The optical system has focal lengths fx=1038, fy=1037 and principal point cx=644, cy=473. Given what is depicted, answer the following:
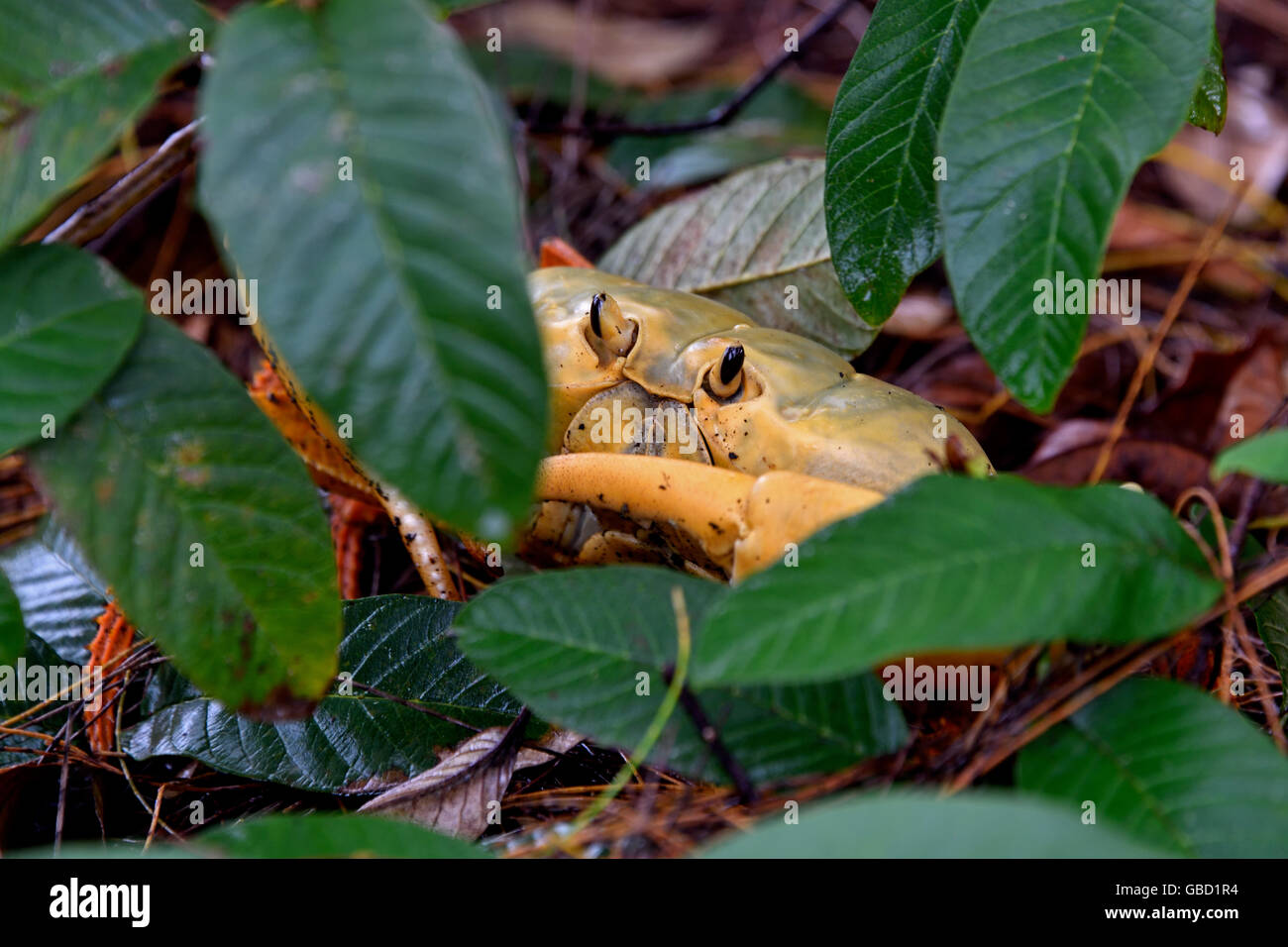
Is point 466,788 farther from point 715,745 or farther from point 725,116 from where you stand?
point 725,116

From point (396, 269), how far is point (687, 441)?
75 centimetres

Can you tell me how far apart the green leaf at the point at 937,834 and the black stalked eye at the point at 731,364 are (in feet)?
2.54

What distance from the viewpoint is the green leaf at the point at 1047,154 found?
1.10 m

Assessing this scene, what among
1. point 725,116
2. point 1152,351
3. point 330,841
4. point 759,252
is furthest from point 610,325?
point 1152,351

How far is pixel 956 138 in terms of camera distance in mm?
1139

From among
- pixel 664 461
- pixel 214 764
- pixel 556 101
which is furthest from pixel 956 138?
pixel 556 101

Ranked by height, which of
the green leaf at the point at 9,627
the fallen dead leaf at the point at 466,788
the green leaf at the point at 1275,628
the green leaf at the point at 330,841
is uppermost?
the green leaf at the point at 9,627

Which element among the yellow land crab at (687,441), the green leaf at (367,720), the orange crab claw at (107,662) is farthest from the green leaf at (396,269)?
the orange crab claw at (107,662)

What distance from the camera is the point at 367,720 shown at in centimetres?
139

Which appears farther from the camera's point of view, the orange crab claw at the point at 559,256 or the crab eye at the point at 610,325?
the orange crab claw at the point at 559,256

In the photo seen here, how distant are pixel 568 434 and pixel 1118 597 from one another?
876 millimetres

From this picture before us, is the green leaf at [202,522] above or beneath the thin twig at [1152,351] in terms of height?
beneath

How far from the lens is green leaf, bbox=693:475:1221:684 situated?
2.85 ft

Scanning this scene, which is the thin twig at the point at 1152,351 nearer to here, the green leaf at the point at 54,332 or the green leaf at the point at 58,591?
the green leaf at the point at 54,332
